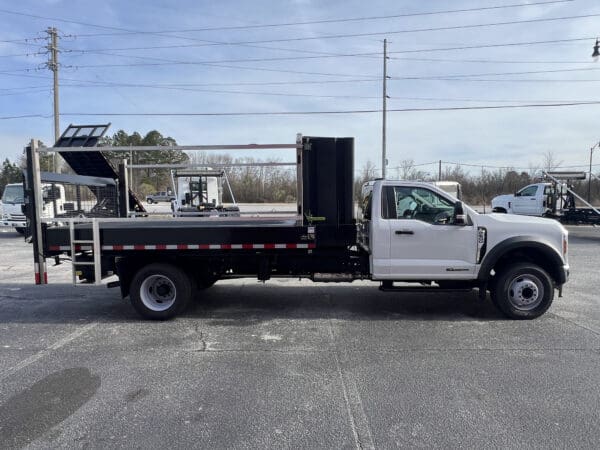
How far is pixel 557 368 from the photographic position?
4301 mm

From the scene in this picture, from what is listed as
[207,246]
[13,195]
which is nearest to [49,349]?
[207,246]

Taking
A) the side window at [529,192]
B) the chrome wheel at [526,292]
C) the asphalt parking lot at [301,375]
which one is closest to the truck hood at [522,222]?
the chrome wheel at [526,292]

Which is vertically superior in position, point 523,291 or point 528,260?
point 528,260

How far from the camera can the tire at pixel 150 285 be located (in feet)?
19.7

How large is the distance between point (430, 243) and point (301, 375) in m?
2.80

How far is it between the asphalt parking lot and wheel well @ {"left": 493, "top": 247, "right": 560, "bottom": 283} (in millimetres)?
711

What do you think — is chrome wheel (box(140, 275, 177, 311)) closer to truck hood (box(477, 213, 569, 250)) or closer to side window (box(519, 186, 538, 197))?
truck hood (box(477, 213, 569, 250))

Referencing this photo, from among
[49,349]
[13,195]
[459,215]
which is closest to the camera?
[49,349]

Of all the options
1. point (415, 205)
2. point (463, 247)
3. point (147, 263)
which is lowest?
point (147, 263)

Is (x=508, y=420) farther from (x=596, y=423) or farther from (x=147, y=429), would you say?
(x=147, y=429)

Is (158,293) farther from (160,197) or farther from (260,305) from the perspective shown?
(160,197)

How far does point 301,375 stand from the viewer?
4195mm

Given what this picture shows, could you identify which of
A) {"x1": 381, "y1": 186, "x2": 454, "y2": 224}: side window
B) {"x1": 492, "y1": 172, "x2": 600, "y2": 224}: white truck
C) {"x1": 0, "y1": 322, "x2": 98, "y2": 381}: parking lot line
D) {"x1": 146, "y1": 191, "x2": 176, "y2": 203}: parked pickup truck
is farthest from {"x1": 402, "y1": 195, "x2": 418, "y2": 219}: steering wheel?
{"x1": 492, "y1": 172, "x2": 600, "y2": 224}: white truck

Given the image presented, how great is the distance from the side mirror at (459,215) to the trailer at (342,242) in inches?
0.5
